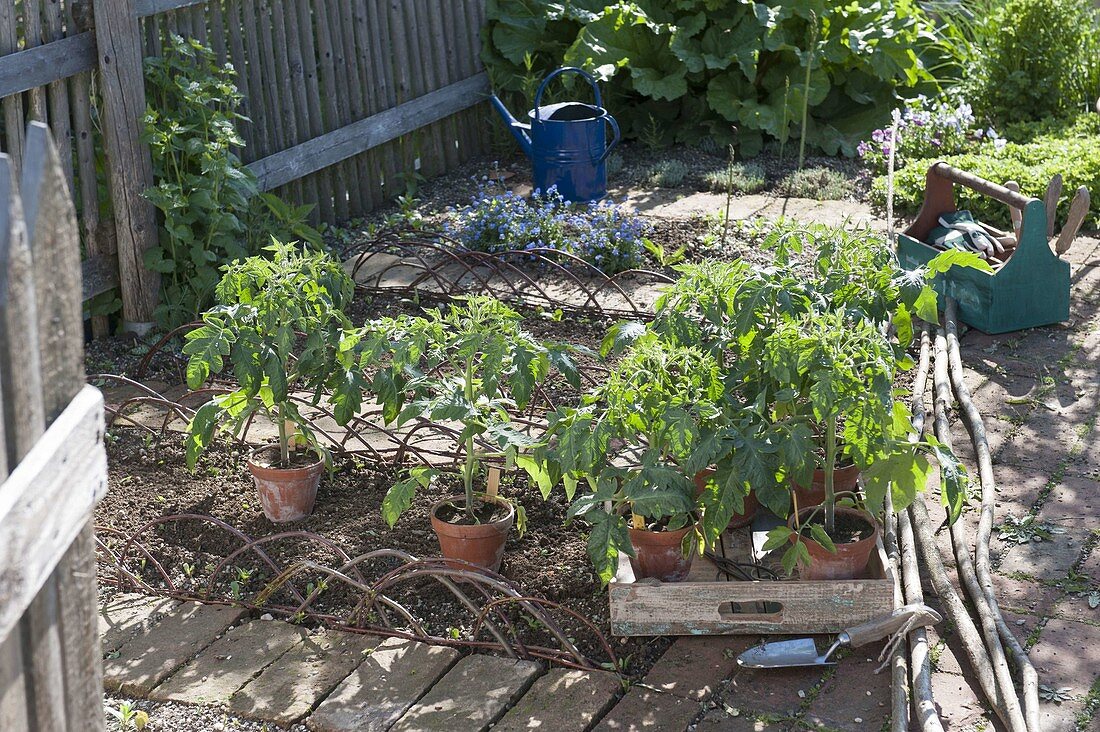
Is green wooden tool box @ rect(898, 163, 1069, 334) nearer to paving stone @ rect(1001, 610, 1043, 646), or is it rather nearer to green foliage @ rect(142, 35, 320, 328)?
paving stone @ rect(1001, 610, 1043, 646)

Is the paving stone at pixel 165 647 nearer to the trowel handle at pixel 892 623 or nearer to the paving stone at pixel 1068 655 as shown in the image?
the trowel handle at pixel 892 623

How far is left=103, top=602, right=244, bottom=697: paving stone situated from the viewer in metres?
3.25

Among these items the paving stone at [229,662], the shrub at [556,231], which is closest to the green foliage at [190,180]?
the shrub at [556,231]

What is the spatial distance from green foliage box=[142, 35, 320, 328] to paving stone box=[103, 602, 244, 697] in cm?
246

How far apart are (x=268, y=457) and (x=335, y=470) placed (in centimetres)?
32

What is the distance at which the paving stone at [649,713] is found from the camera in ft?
9.87

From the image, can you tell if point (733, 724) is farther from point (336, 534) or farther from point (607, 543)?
point (336, 534)

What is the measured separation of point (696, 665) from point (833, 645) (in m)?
0.36

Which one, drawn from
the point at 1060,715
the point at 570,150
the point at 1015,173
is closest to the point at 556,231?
the point at 570,150

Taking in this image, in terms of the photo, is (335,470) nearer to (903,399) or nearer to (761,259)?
(903,399)

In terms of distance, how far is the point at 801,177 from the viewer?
7.75 meters

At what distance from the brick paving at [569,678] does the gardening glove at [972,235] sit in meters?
2.05

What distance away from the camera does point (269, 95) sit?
6.78 metres

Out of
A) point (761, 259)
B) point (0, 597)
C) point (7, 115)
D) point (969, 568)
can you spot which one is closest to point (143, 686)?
point (0, 597)
